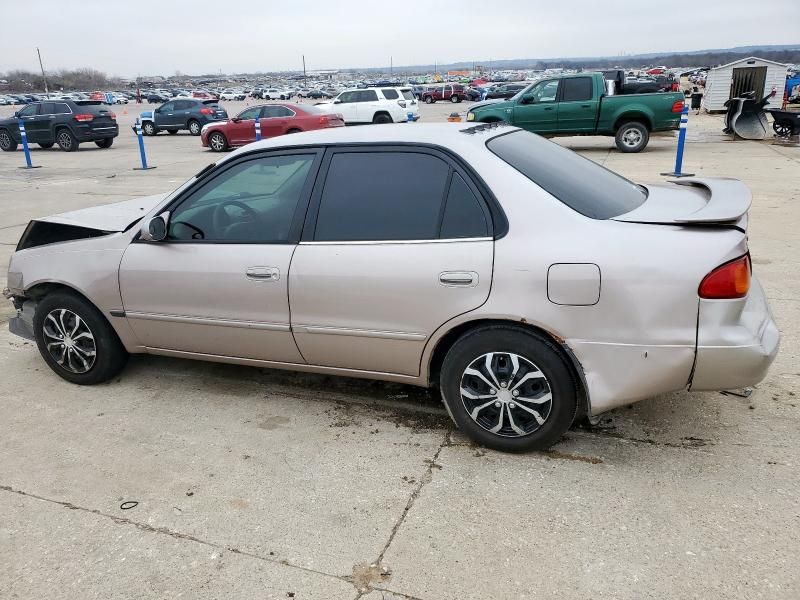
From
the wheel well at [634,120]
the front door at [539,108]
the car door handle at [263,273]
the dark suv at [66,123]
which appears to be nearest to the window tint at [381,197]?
the car door handle at [263,273]

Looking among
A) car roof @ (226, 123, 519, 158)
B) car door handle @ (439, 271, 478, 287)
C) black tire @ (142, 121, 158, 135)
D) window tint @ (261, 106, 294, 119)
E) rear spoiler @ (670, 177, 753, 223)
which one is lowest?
black tire @ (142, 121, 158, 135)

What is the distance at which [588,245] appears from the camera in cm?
279

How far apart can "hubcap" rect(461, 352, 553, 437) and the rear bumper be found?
68cm

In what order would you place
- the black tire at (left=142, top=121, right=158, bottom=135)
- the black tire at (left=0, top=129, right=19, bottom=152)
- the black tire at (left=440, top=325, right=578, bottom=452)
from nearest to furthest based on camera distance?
the black tire at (left=440, top=325, right=578, bottom=452)
the black tire at (left=0, top=129, right=19, bottom=152)
the black tire at (left=142, top=121, right=158, bottom=135)

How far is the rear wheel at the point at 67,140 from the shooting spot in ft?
69.6

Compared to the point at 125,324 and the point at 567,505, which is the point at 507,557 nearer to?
the point at 567,505

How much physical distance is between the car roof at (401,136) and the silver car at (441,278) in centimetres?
2

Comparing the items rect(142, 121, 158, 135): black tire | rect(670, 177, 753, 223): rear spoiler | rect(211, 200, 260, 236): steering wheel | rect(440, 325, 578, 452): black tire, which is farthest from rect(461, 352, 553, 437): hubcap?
rect(142, 121, 158, 135): black tire

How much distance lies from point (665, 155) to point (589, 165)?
13112 millimetres

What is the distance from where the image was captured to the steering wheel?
11.9 feet

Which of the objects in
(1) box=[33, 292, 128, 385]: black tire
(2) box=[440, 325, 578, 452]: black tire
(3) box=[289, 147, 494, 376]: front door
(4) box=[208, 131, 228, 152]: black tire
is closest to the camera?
(2) box=[440, 325, 578, 452]: black tire

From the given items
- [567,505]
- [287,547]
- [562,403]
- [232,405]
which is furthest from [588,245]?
[232,405]

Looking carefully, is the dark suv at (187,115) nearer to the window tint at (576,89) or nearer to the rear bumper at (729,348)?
the window tint at (576,89)

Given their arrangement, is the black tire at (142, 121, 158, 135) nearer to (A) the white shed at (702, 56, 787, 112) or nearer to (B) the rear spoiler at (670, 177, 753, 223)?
(A) the white shed at (702, 56, 787, 112)
